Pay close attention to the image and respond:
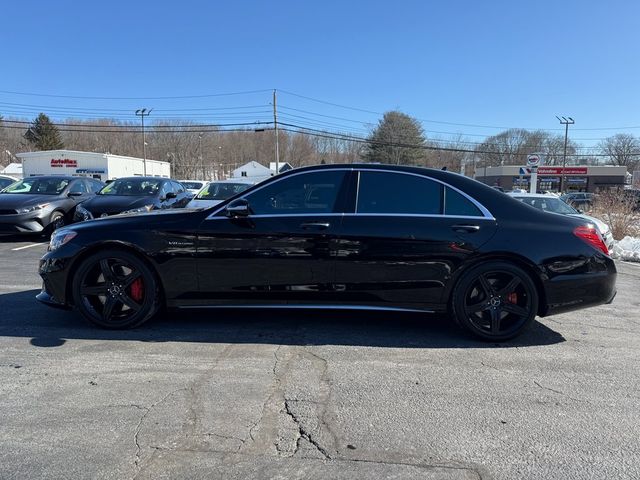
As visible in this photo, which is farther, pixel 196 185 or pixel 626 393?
pixel 196 185

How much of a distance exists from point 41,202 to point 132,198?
204 centimetres

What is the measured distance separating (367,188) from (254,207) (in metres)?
1.10

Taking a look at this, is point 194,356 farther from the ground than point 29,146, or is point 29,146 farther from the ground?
point 29,146

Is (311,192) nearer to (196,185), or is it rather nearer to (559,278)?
(559,278)

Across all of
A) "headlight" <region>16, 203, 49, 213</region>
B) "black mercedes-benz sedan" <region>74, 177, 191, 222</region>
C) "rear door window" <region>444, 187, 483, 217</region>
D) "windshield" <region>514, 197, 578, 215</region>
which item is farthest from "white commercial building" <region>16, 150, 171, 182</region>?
"rear door window" <region>444, 187, 483, 217</region>

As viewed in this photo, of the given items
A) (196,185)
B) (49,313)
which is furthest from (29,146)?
(49,313)

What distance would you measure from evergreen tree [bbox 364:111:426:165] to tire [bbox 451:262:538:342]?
55.2 metres

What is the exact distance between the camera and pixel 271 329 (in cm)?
449

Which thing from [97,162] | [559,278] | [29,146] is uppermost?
[29,146]

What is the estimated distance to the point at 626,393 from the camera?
3.27 metres

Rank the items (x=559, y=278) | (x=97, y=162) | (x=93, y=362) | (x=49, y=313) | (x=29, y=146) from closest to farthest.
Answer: (x=93, y=362) < (x=559, y=278) < (x=49, y=313) < (x=97, y=162) < (x=29, y=146)

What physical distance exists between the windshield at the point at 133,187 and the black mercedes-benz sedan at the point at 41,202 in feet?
2.76

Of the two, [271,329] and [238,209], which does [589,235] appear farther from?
[238,209]

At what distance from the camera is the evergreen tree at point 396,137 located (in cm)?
6028
